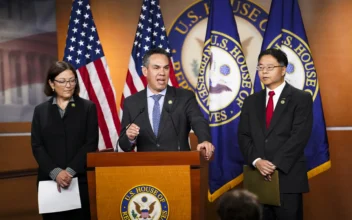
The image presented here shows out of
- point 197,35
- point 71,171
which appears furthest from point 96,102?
point 71,171

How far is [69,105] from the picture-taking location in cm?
335

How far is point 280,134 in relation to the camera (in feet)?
11.4

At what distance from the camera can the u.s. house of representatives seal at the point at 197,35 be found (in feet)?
16.4

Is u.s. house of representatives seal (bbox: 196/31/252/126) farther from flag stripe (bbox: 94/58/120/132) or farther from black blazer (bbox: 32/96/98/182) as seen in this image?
black blazer (bbox: 32/96/98/182)

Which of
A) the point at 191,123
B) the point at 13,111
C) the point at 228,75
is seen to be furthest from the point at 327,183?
Answer: the point at 13,111

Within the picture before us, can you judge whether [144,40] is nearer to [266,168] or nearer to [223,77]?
[223,77]

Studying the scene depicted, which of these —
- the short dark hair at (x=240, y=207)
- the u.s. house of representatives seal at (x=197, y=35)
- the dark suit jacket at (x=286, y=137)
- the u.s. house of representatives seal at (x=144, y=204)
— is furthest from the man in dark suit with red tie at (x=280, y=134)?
the short dark hair at (x=240, y=207)

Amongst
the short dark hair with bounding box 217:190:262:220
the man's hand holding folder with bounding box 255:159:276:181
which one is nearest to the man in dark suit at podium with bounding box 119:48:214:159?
the man's hand holding folder with bounding box 255:159:276:181

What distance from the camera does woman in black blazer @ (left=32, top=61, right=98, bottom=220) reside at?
322 cm

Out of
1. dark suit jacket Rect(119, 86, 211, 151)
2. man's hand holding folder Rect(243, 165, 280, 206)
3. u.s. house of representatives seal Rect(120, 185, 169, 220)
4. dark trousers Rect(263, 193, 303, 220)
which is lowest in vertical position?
dark trousers Rect(263, 193, 303, 220)

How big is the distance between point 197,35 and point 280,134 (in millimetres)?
1916

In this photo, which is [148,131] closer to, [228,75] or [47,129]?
[47,129]

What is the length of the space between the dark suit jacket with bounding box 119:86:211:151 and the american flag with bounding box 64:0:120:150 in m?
1.56

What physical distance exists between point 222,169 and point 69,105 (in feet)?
5.98
